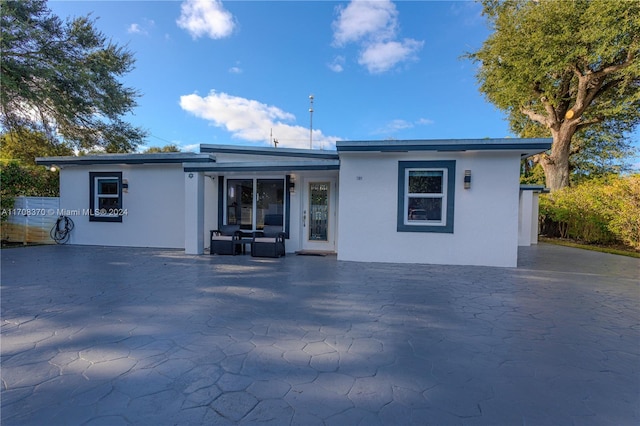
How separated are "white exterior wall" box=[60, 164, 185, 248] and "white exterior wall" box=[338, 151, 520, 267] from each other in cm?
550

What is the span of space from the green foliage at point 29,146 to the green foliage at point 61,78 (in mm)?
599

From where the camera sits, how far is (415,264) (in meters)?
6.96

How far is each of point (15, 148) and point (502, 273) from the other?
21771 mm

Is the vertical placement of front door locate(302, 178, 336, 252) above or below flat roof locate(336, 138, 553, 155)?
below

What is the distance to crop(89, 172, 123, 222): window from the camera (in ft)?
30.9

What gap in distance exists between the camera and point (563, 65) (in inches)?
529

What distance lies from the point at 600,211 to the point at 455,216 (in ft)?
28.9

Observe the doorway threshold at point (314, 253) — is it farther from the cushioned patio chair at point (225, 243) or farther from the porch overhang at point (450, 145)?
the porch overhang at point (450, 145)

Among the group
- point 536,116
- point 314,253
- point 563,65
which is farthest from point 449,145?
point 536,116

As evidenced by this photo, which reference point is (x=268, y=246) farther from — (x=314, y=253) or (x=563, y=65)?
(x=563, y=65)

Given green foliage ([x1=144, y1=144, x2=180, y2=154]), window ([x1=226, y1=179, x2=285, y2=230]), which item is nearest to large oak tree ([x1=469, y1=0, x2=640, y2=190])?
window ([x1=226, y1=179, x2=285, y2=230])

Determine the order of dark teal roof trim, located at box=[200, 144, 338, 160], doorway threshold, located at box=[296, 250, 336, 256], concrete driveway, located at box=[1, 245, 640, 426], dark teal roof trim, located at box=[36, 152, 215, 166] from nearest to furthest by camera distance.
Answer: concrete driveway, located at box=[1, 245, 640, 426] < doorway threshold, located at box=[296, 250, 336, 256] < dark teal roof trim, located at box=[36, 152, 215, 166] < dark teal roof trim, located at box=[200, 144, 338, 160]

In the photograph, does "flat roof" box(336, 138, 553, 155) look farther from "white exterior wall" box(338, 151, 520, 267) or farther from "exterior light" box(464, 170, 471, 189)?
"exterior light" box(464, 170, 471, 189)

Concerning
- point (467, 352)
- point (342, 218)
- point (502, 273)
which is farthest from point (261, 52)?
point (467, 352)
